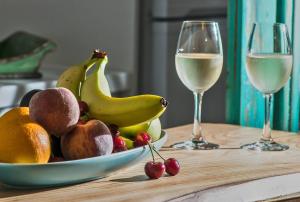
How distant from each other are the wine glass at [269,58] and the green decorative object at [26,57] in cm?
132

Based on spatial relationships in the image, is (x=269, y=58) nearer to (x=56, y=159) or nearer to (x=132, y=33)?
(x=56, y=159)

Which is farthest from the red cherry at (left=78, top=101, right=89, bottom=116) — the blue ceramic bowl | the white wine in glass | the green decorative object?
the green decorative object

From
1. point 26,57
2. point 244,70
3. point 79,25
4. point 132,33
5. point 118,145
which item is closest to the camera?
point 118,145

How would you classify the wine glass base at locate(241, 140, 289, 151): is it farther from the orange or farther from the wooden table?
the orange

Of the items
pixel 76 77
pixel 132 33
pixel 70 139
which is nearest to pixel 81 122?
pixel 70 139

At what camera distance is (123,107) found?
982 millimetres

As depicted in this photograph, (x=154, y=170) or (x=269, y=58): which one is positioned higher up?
(x=269, y=58)

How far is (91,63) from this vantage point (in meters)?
1.06

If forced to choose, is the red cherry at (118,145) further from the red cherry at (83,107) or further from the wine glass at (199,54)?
the wine glass at (199,54)

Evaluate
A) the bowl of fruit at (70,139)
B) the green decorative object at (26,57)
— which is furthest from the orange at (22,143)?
the green decorative object at (26,57)

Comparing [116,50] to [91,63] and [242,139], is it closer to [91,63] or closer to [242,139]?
[242,139]

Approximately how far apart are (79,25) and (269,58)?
1651 mm

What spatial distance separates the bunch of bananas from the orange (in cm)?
14

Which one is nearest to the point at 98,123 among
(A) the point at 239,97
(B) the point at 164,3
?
(A) the point at 239,97
